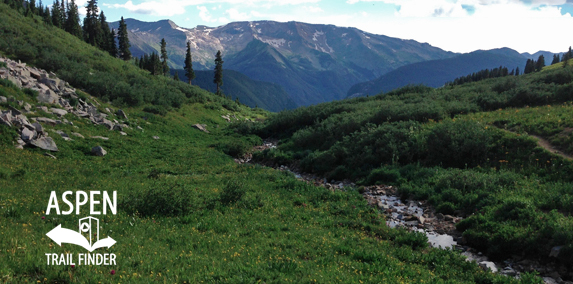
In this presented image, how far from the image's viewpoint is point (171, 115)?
41.4 m

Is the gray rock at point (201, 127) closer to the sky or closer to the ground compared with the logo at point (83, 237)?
closer to the ground

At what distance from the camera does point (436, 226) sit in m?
14.2

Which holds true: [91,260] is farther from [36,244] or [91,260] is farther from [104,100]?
[104,100]

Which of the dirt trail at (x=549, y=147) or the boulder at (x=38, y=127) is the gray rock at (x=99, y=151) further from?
the dirt trail at (x=549, y=147)

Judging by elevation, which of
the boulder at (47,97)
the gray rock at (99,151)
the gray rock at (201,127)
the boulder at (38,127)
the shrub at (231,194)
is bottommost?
the gray rock at (201,127)

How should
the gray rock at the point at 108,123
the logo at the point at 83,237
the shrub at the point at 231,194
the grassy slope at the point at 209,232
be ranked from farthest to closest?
the gray rock at the point at 108,123, the shrub at the point at 231,194, the grassy slope at the point at 209,232, the logo at the point at 83,237

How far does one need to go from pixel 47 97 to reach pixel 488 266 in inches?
1296

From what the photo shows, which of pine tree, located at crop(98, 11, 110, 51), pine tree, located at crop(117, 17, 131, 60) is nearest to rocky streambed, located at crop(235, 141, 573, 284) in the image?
pine tree, located at crop(117, 17, 131, 60)

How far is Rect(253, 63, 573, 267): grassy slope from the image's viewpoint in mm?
12102

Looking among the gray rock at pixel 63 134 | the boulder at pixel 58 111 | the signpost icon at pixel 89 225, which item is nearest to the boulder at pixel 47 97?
the boulder at pixel 58 111

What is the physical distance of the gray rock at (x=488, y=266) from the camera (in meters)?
10.2

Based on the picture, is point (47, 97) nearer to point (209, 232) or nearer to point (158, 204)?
point (158, 204)

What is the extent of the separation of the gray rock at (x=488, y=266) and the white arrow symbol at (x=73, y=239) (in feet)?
38.6

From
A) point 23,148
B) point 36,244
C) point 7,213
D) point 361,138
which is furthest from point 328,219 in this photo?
point 23,148
